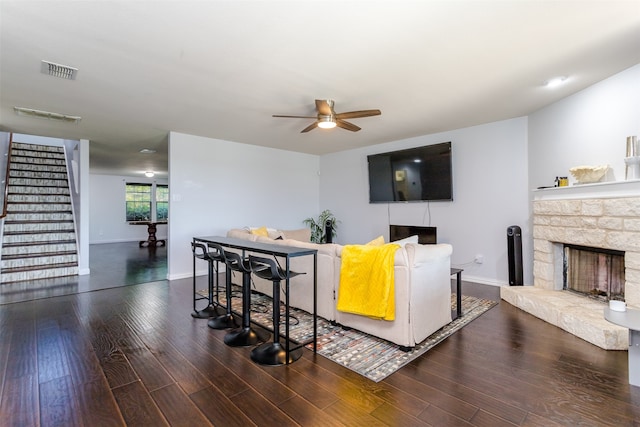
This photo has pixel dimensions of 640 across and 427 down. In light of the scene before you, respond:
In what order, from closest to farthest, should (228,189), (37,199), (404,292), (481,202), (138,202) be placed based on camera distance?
(404,292), (481,202), (228,189), (37,199), (138,202)

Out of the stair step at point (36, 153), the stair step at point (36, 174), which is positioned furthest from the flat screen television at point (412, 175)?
the stair step at point (36, 153)

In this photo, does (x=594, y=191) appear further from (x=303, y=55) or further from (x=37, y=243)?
(x=37, y=243)

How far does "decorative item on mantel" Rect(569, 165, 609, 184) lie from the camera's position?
3.15 m

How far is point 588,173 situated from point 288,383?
3650 mm

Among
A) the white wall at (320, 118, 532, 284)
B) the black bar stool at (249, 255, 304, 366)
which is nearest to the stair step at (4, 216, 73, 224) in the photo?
the black bar stool at (249, 255, 304, 366)

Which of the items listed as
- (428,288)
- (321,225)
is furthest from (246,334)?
(321,225)

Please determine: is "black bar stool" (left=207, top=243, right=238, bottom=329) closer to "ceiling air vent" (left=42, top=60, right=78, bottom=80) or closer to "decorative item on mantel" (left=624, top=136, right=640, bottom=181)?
"ceiling air vent" (left=42, top=60, right=78, bottom=80)

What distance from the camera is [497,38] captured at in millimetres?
2371

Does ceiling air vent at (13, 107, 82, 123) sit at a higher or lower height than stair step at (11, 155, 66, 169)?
higher

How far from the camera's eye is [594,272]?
3.41 metres

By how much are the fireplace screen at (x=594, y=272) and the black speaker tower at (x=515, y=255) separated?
0.53 meters

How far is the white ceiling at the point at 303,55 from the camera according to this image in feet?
6.72

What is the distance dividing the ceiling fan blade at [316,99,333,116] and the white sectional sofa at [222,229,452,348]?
59.9 inches

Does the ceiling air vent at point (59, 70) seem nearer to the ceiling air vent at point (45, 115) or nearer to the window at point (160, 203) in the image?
the ceiling air vent at point (45, 115)
